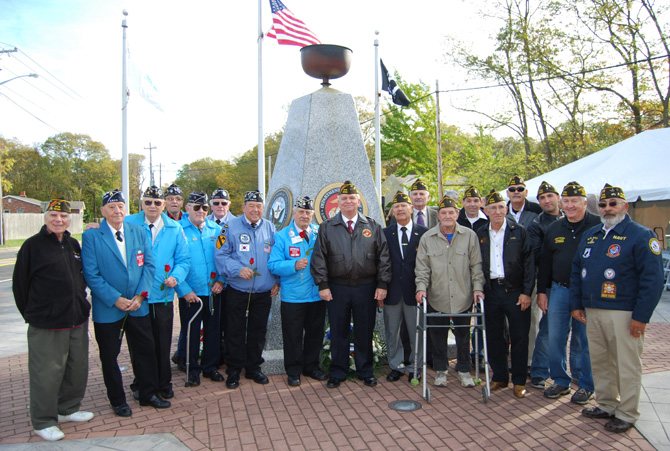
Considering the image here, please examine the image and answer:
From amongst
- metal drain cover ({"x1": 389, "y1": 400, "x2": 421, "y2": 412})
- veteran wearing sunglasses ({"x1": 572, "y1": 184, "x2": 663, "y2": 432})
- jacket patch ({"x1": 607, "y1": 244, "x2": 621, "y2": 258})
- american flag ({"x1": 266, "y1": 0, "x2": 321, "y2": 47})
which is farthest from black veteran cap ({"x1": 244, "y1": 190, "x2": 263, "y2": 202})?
american flag ({"x1": 266, "y1": 0, "x2": 321, "y2": 47})

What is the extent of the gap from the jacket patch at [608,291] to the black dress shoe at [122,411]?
4.16 meters

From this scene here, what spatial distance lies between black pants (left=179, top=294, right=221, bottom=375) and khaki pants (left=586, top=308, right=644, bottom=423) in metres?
3.66

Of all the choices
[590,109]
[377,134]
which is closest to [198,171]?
[590,109]

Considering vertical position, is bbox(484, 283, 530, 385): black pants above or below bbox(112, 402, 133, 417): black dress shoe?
above

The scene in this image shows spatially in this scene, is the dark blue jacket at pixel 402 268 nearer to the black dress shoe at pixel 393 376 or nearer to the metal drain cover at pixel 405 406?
the black dress shoe at pixel 393 376

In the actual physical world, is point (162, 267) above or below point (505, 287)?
above

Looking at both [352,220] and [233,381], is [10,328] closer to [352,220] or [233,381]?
[233,381]

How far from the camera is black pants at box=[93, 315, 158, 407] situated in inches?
161

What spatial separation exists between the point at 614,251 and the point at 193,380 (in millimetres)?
4160

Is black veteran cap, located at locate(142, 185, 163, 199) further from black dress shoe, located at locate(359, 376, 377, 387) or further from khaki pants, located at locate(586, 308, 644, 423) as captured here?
khaki pants, located at locate(586, 308, 644, 423)

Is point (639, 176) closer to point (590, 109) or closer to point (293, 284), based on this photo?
point (293, 284)

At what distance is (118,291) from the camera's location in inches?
161

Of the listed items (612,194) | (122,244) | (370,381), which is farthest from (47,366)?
(612,194)

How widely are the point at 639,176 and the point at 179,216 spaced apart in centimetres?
1015
